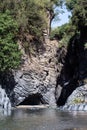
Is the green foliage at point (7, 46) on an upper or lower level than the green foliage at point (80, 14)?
lower

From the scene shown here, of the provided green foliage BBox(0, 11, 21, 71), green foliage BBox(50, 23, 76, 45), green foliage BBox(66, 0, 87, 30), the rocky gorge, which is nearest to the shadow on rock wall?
the rocky gorge

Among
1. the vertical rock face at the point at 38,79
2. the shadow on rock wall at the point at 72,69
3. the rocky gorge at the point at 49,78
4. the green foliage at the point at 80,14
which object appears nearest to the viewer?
the green foliage at the point at 80,14

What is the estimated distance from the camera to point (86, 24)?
165 feet

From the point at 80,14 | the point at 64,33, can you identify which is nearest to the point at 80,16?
the point at 80,14

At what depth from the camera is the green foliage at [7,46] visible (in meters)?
46.2

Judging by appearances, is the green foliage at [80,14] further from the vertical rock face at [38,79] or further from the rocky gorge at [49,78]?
the vertical rock face at [38,79]

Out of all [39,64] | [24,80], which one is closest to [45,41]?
[39,64]

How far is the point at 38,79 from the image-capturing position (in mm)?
53594

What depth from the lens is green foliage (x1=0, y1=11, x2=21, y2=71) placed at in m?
46.2

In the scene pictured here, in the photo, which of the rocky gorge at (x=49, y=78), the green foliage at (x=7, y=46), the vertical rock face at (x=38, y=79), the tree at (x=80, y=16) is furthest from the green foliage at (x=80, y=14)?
the green foliage at (x=7, y=46)

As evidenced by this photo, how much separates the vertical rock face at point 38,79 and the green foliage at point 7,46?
4.74m

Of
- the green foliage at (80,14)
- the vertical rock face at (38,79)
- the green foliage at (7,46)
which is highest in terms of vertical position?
the green foliage at (80,14)

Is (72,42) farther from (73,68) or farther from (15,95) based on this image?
(15,95)

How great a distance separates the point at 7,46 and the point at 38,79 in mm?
9022
